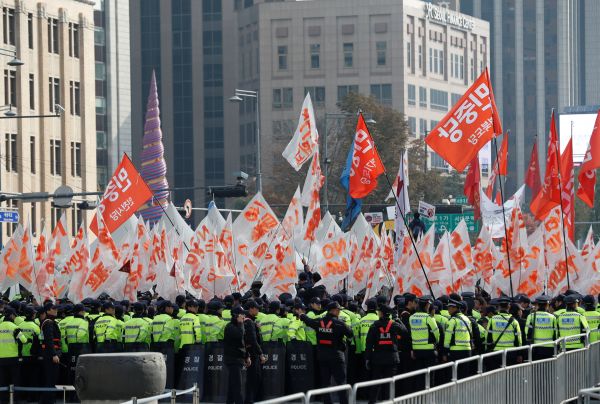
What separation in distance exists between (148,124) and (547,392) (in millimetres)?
64368

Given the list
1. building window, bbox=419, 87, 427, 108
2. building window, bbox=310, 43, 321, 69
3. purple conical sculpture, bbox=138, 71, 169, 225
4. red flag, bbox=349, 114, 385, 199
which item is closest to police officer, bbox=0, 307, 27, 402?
red flag, bbox=349, 114, 385, 199

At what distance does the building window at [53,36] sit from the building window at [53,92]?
1.48m

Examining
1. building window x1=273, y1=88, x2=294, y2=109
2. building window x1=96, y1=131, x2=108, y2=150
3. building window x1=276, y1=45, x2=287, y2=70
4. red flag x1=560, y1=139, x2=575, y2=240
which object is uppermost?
building window x1=276, y1=45, x2=287, y2=70

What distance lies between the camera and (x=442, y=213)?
237ft

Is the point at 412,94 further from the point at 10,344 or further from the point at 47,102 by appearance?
the point at 10,344

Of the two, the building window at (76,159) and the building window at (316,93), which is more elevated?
the building window at (316,93)

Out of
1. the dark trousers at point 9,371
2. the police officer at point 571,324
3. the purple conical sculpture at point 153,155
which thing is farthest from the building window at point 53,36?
the police officer at point 571,324

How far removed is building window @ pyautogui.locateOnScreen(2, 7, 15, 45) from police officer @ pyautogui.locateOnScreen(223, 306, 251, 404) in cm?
5744

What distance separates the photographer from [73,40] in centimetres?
8438

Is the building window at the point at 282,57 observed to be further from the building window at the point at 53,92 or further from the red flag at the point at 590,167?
the red flag at the point at 590,167

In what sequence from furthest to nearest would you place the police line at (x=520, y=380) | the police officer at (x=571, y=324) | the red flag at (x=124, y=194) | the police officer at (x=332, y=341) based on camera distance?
the red flag at (x=124, y=194), the police officer at (x=571, y=324), the police officer at (x=332, y=341), the police line at (x=520, y=380)

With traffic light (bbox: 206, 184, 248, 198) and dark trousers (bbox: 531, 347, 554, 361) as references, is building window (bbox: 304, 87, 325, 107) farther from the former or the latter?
dark trousers (bbox: 531, 347, 554, 361)

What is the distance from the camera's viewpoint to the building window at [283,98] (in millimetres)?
124188

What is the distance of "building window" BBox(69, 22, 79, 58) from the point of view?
275 feet
